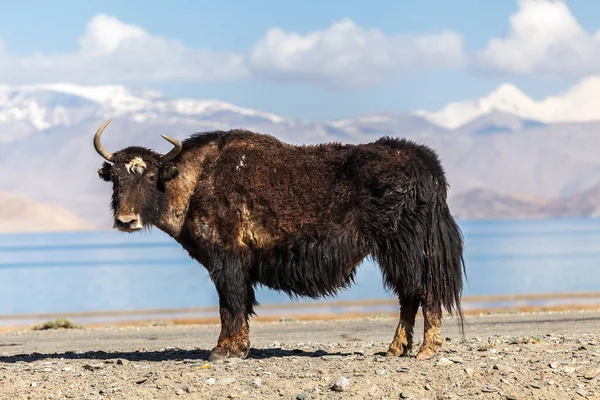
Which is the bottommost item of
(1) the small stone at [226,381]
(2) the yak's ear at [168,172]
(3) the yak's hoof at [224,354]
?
(1) the small stone at [226,381]

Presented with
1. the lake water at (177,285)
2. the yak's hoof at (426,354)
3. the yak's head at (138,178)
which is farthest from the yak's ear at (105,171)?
the lake water at (177,285)

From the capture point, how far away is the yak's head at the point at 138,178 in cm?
1147

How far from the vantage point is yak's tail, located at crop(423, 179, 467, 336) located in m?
11.1

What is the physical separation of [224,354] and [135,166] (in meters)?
2.36

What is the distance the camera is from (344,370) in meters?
10.2

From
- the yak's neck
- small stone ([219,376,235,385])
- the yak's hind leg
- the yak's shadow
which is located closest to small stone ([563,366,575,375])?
the yak's hind leg

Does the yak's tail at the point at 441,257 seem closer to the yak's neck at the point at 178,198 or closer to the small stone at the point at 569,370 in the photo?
the small stone at the point at 569,370

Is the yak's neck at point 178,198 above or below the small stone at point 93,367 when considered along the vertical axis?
above

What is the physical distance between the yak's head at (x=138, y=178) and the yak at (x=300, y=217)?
0.04 feet

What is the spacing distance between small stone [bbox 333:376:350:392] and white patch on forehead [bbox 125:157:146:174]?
145 inches

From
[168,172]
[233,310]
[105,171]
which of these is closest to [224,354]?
[233,310]

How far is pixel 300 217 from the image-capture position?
1125 centimetres

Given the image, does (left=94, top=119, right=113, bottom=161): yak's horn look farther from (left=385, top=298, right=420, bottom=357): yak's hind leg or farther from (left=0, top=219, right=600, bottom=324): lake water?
(left=0, top=219, right=600, bottom=324): lake water

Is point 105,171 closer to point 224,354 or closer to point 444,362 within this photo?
point 224,354
